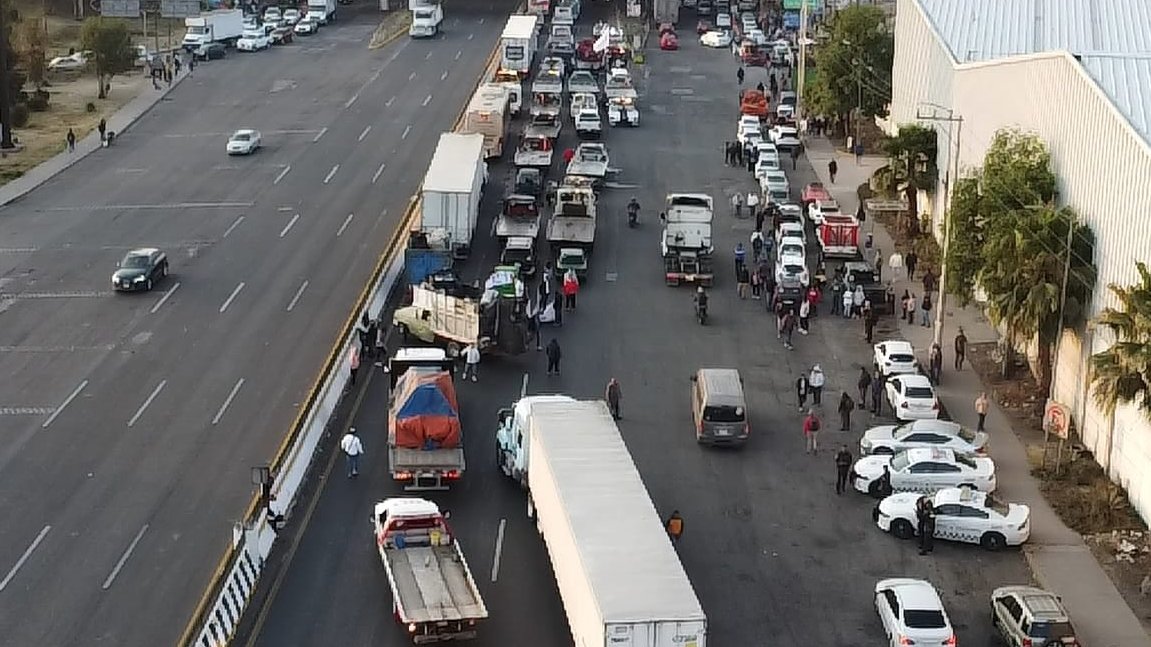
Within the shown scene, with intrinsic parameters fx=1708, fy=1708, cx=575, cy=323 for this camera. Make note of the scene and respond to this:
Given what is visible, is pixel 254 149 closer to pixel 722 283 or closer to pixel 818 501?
pixel 722 283

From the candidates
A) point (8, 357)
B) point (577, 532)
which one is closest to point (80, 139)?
point (8, 357)

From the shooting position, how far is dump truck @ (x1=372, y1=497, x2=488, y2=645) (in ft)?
110

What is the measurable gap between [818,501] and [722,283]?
2121cm

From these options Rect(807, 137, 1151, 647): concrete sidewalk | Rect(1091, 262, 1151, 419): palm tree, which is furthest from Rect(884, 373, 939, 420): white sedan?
Rect(1091, 262, 1151, 419): palm tree

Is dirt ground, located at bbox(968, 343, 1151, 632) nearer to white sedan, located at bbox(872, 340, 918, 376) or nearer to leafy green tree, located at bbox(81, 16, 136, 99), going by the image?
white sedan, located at bbox(872, 340, 918, 376)

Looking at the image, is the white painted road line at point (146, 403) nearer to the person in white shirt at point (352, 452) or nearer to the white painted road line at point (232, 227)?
the person in white shirt at point (352, 452)

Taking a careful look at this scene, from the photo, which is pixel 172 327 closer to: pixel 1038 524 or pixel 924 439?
pixel 924 439

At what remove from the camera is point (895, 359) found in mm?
51812

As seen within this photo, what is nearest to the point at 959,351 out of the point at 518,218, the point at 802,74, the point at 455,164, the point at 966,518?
the point at 966,518

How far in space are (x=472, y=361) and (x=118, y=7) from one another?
85.6 meters

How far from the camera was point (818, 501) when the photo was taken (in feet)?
141

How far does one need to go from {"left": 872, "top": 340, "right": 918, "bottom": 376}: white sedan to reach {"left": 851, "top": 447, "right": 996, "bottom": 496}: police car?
7.77 m

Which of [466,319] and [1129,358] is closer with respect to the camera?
[1129,358]

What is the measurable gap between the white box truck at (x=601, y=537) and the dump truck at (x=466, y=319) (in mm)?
10955
